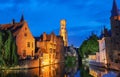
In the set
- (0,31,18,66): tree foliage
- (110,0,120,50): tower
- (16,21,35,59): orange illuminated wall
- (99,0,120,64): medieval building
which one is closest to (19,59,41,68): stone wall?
(0,31,18,66): tree foliage

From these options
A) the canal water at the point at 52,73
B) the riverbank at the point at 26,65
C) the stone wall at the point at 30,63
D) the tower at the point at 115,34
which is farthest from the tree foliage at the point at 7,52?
the tower at the point at 115,34

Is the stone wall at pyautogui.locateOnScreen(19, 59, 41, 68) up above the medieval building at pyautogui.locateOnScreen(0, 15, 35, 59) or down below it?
below

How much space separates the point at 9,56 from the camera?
43438 mm

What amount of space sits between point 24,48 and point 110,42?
66.7 feet

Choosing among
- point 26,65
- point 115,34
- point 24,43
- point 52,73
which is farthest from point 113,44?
point 52,73

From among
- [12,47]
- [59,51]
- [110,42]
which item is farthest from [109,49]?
[59,51]

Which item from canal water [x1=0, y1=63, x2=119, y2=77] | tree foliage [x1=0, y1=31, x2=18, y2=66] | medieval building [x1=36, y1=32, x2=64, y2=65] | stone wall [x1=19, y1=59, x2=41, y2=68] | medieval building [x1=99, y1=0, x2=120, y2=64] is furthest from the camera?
medieval building [x1=36, y1=32, x2=64, y2=65]

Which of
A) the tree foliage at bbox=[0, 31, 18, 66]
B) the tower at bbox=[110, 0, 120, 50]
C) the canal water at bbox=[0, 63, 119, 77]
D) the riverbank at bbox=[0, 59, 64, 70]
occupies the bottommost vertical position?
the canal water at bbox=[0, 63, 119, 77]

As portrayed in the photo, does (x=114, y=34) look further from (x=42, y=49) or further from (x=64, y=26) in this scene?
(x=64, y=26)

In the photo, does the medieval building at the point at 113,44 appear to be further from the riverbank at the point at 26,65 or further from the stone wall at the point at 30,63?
the riverbank at the point at 26,65

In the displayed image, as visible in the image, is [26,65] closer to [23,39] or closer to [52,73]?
[52,73]

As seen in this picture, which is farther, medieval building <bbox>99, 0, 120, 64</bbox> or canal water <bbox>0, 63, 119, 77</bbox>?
medieval building <bbox>99, 0, 120, 64</bbox>

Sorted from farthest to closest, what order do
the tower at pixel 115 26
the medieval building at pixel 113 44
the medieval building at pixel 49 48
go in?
1. the medieval building at pixel 49 48
2. the tower at pixel 115 26
3. the medieval building at pixel 113 44

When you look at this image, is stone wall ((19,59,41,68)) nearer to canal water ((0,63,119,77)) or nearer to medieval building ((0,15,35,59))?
canal water ((0,63,119,77))
